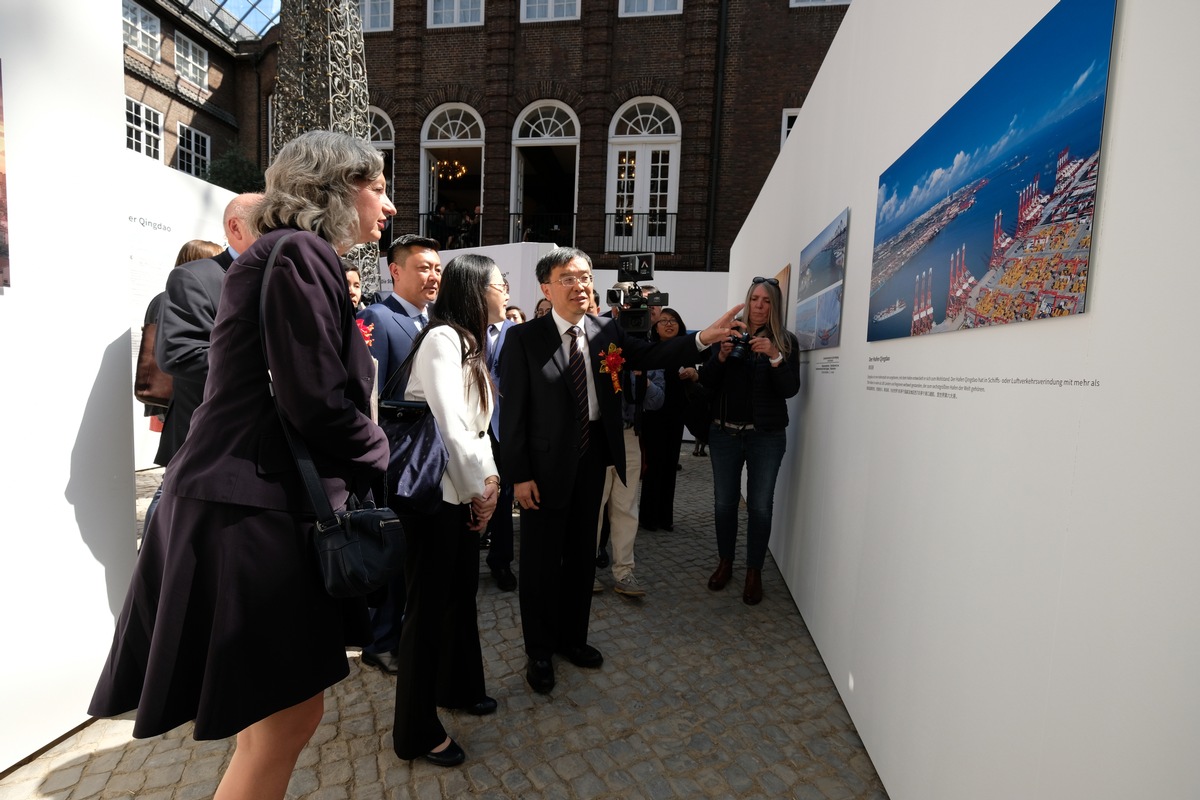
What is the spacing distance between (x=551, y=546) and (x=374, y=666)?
1.20m

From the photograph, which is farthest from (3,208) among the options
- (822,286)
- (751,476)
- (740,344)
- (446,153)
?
(446,153)

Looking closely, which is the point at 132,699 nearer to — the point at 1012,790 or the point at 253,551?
the point at 253,551

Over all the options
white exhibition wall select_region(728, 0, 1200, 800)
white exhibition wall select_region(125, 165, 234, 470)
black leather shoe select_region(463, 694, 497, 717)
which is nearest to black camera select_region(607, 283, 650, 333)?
white exhibition wall select_region(728, 0, 1200, 800)

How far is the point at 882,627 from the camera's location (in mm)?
2578

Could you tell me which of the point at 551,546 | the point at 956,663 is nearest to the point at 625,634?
the point at 551,546

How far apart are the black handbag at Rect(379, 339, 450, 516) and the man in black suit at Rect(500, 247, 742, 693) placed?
77 cm

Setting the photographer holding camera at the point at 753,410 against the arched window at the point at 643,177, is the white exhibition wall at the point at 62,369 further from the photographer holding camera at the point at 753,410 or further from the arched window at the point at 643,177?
the arched window at the point at 643,177

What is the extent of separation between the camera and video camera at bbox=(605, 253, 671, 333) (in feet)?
12.1

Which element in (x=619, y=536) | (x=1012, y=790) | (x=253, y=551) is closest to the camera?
(x=253, y=551)

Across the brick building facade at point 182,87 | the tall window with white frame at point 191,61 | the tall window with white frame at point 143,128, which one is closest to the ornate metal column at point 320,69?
the brick building facade at point 182,87

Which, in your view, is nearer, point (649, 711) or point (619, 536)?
point (649, 711)

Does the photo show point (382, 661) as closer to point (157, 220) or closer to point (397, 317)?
point (397, 317)

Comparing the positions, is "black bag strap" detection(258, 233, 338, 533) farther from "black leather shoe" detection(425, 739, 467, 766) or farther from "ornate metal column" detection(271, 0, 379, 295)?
"ornate metal column" detection(271, 0, 379, 295)

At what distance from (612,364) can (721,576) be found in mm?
2044
